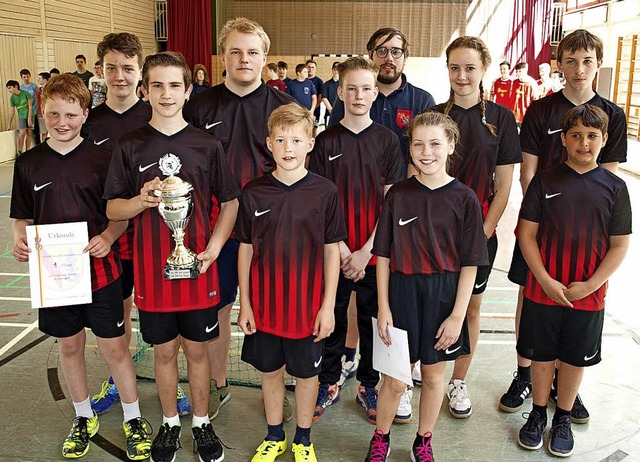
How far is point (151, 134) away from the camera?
2836 mm

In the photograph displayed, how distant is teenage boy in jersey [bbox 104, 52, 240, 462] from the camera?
9.25ft

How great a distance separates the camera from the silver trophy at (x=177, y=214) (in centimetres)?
264

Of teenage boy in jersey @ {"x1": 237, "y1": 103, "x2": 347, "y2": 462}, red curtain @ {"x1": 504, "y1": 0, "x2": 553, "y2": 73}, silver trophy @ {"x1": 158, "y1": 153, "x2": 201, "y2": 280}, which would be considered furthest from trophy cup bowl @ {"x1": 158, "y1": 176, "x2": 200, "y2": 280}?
red curtain @ {"x1": 504, "y1": 0, "x2": 553, "y2": 73}

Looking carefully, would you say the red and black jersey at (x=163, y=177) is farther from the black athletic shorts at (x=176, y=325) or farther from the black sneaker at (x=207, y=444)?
the black sneaker at (x=207, y=444)

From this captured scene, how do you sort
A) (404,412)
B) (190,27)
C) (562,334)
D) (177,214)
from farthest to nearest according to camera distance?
(190,27) → (404,412) → (562,334) → (177,214)

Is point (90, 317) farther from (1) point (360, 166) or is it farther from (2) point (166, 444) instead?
(1) point (360, 166)

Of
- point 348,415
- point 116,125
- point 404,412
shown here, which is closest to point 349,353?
point 348,415

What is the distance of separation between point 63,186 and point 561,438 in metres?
2.81

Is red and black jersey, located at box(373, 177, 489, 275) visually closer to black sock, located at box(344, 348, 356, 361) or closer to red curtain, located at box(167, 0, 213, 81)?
black sock, located at box(344, 348, 356, 361)

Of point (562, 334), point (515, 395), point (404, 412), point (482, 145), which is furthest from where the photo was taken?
point (515, 395)

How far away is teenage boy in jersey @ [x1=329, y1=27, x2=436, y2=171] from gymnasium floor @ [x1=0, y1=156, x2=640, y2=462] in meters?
1.54

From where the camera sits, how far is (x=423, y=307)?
2.89 metres

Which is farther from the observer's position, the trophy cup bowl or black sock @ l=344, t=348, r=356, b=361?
black sock @ l=344, t=348, r=356, b=361

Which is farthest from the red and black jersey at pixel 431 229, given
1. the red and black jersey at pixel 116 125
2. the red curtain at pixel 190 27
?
the red curtain at pixel 190 27
